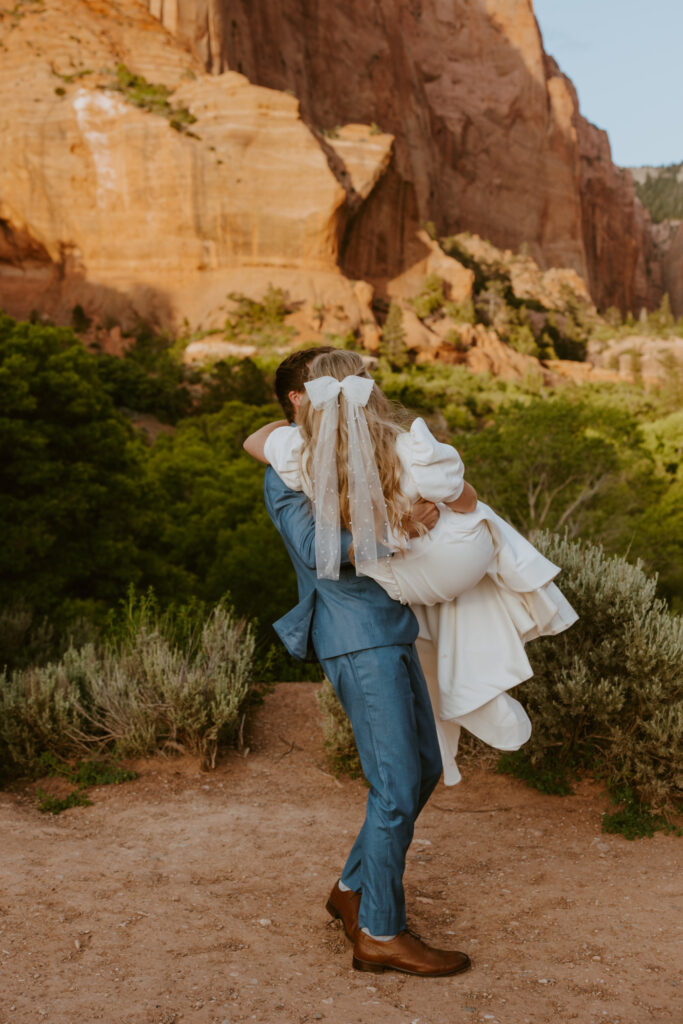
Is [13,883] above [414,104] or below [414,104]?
below

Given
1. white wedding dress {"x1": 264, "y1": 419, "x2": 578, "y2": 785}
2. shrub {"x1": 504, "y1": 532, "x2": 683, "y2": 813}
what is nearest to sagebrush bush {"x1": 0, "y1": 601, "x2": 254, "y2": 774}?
shrub {"x1": 504, "y1": 532, "x2": 683, "y2": 813}

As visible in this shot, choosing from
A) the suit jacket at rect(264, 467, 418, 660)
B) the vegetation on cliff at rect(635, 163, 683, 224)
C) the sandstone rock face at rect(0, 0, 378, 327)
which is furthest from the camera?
the vegetation on cliff at rect(635, 163, 683, 224)

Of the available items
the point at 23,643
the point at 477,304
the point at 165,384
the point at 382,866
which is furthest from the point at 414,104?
the point at 382,866

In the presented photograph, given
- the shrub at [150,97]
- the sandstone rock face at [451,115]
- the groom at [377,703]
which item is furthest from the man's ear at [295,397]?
the sandstone rock face at [451,115]

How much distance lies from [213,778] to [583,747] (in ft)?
6.90

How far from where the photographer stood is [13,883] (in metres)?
3.39

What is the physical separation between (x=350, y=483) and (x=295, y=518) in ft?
0.98

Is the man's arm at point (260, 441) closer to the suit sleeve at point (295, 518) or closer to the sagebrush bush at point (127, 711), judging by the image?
the suit sleeve at point (295, 518)

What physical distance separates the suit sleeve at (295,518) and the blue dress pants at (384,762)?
350 millimetres

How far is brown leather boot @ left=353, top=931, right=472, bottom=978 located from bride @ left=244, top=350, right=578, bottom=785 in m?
0.55

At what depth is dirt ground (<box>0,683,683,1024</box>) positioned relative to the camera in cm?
256

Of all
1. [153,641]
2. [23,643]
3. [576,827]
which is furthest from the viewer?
[23,643]

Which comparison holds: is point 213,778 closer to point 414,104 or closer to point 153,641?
point 153,641

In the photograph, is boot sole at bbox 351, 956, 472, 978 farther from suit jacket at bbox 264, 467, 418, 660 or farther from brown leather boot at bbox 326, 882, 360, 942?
suit jacket at bbox 264, 467, 418, 660
